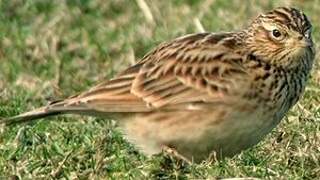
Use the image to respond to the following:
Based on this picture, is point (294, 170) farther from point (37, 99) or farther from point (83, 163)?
point (37, 99)

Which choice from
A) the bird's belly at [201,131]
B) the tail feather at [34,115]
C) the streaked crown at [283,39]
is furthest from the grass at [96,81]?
the streaked crown at [283,39]

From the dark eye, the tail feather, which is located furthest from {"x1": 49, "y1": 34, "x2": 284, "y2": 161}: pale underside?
the dark eye

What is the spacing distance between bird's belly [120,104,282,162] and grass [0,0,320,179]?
0.12 m

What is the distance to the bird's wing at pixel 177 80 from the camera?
25.5ft

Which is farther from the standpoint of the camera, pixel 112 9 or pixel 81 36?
pixel 112 9

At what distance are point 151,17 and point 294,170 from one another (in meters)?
4.37

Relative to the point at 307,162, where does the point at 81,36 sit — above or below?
above

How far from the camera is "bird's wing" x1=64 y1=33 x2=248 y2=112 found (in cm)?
778

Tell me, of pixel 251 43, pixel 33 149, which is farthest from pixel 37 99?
pixel 251 43

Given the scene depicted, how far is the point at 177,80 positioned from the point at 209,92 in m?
0.29

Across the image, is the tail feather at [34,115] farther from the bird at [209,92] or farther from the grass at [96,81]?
the grass at [96,81]

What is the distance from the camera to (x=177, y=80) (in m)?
7.96

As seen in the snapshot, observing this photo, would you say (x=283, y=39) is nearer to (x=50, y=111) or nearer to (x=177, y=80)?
(x=177, y=80)

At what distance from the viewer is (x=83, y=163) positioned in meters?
7.86
